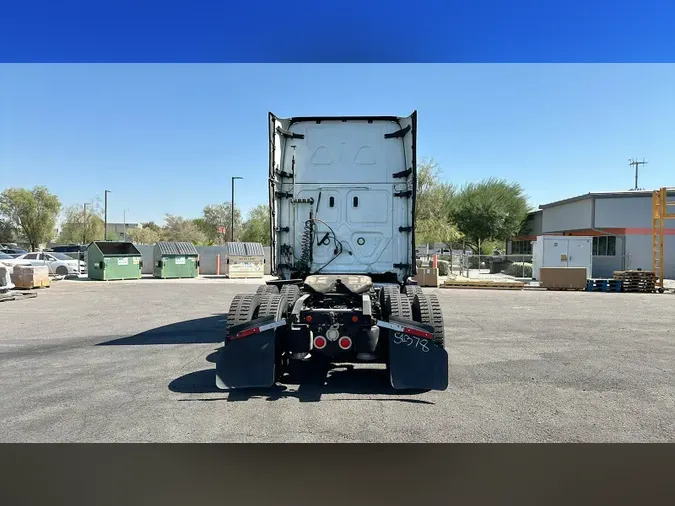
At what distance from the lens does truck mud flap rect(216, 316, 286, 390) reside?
602 cm

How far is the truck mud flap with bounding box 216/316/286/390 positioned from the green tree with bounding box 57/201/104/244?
206 ft

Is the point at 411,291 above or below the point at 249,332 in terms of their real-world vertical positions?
above

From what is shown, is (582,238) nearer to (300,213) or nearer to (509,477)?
(300,213)

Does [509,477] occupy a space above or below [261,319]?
below

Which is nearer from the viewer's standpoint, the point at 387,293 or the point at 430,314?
the point at 430,314

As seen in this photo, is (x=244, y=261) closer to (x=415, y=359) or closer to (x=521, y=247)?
(x=415, y=359)

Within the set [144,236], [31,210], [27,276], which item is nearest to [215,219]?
[144,236]

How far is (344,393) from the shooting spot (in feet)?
20.3

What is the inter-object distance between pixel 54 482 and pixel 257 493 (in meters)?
1.65

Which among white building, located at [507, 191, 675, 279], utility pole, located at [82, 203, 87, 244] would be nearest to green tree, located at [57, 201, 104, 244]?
utility pole, located at [82, 203, 87, 244]

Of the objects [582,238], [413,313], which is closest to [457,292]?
[582,238]

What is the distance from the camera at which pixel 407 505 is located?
11.6ft

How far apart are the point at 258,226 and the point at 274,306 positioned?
55.2m

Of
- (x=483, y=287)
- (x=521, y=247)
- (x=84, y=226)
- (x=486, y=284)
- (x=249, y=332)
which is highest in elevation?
(x=84, y=226)
